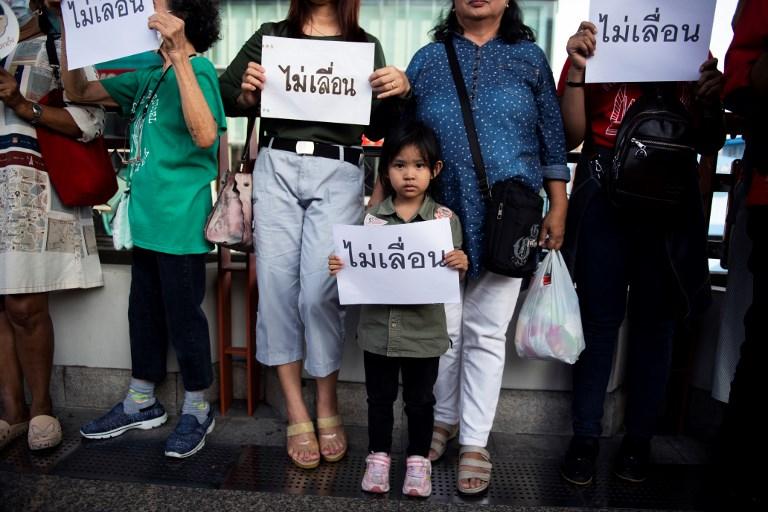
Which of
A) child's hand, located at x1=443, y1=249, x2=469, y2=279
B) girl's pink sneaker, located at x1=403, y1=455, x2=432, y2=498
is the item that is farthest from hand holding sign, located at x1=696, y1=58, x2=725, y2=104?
girl's pink sneaker, located at x1=403, y1=455, x2=432, y2=498

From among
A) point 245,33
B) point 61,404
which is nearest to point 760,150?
point 61,404

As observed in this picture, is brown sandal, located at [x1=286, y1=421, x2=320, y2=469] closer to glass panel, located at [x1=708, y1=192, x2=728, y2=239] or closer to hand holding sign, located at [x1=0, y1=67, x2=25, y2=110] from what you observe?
hand holding sign, located at [x1=0, y1=67, x2=25, y2=110]

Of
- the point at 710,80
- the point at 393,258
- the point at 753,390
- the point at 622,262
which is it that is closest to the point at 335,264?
the point at 393,258

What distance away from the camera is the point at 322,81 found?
2260mm

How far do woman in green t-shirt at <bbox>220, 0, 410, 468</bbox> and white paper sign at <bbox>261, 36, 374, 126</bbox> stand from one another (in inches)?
2.6

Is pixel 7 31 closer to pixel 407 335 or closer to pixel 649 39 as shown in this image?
pixel 407 335

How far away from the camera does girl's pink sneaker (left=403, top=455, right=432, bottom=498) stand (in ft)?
7.36

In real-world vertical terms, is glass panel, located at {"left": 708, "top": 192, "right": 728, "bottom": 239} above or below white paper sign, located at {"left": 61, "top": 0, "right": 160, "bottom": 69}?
below

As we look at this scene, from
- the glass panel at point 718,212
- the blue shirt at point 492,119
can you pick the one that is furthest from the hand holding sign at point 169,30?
the glass panel at point 718,212

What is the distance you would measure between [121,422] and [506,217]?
196cm

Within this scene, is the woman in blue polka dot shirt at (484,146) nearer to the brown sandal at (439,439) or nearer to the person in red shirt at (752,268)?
the brown sandal at (439,439)

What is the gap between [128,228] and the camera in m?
2.52

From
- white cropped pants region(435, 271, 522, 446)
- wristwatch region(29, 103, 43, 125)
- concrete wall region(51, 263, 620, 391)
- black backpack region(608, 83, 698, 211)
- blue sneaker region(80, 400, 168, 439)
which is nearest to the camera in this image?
black backpack region(608, 83, 698, 211)

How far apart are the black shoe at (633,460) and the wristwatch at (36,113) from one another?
108 inches
